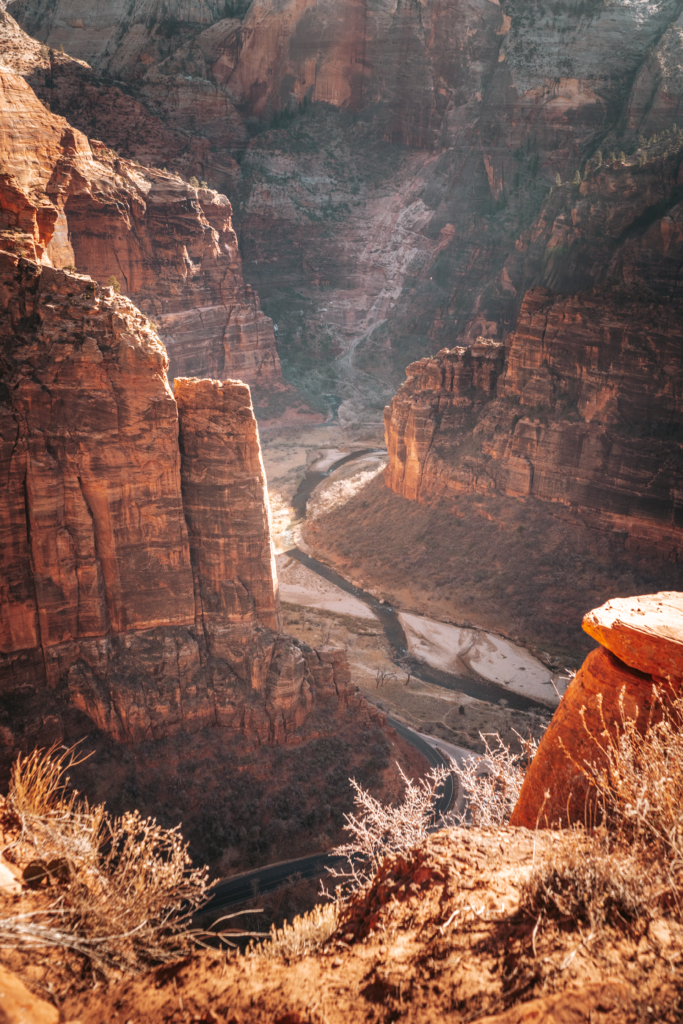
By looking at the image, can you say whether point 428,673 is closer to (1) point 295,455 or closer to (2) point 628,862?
(2) point 628,862

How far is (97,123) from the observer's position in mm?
81812

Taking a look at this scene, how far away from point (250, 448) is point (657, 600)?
1456cm

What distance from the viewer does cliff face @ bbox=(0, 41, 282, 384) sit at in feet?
188

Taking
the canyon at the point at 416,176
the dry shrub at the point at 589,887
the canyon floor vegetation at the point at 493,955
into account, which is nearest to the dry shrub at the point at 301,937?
the canyon floor vegetation at the point at 493,955

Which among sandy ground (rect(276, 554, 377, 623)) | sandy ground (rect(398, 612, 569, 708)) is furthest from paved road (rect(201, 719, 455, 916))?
sandy ground (rect(276, 554, 377, 623))

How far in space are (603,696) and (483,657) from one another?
29573 millimetres

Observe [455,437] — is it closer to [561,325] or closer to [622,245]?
[561,325]

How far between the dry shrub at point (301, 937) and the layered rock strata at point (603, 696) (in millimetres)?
4142

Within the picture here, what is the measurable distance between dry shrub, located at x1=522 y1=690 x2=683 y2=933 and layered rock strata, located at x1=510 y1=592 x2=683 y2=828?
2697mm

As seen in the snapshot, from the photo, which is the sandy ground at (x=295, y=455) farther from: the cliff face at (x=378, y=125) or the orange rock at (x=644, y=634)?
the orange rock at (x=644, y=634)

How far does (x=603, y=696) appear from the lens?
12.9 meters

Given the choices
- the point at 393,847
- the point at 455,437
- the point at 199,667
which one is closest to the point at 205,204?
the point at 455,437

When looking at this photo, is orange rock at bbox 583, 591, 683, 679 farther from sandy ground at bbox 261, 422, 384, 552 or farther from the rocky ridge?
sandy ground at bbox 261, 422, 384, 552

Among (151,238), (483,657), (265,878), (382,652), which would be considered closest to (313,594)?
(382,652)
